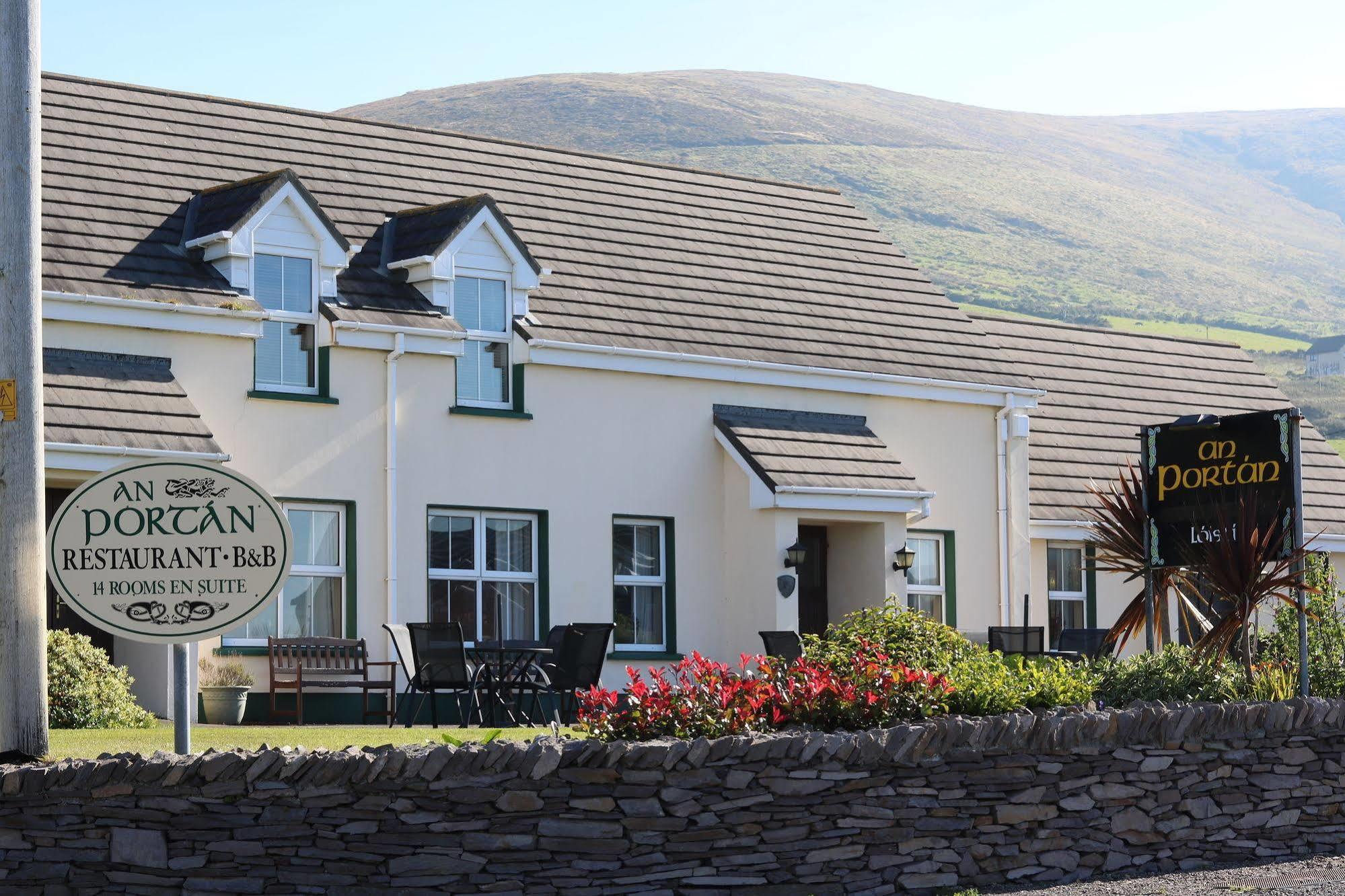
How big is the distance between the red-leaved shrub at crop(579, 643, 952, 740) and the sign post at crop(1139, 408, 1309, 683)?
13.3ft

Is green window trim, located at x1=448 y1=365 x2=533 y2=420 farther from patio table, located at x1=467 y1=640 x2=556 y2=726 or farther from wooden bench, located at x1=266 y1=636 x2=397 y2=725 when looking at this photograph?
patio table, located at x1=467 y1=640 x2=556 y2=726

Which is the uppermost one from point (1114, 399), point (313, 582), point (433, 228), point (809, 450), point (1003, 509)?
point (433, 228)

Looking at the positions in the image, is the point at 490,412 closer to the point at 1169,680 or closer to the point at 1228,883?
the point at 1169,680

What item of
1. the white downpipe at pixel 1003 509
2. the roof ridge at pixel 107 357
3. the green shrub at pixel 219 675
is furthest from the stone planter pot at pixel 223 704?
the white downpipe at pixel 1003 509

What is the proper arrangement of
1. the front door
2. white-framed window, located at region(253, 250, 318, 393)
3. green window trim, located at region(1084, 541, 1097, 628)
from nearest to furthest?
white-framed window, located at region(253, 250, 318, 393) → the front door → green window trim, located at region(1084, 541, 1097, 628)

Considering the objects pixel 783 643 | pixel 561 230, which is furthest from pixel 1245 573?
pixel 561 230

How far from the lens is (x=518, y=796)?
991cm

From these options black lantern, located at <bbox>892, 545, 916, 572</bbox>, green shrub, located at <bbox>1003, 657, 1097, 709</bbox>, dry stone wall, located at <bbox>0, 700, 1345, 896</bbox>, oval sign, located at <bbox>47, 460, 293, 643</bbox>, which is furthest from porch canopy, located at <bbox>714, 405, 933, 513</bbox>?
oval sign, located at <bbox>47, 460, 293, 643</bbox>

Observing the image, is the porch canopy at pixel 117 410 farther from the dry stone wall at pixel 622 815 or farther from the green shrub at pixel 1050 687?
the green shrub at pixel 1050 687

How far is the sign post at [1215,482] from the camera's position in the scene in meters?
14.7

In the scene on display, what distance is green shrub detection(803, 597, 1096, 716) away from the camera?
11867mm

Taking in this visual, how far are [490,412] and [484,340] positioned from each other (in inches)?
35.2

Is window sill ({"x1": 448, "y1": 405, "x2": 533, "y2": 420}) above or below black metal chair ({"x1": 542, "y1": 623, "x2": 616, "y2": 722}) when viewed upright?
above

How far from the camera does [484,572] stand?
20.3 m
